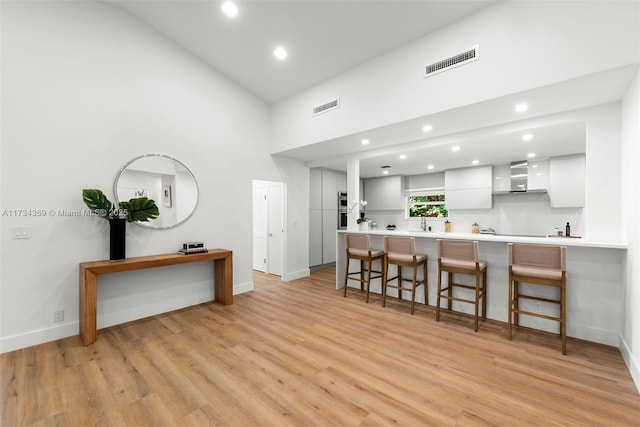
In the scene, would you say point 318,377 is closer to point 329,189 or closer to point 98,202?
point 98,202

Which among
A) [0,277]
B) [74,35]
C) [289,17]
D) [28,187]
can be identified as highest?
[289,17]

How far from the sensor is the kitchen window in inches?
270

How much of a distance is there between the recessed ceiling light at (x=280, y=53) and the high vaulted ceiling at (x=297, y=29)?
6 cm

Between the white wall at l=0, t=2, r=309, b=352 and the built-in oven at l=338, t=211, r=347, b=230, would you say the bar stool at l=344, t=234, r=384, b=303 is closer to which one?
the white wall at l=0, t=2, r=309, b=352

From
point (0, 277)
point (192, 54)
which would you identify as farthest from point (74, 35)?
point (0, 277)

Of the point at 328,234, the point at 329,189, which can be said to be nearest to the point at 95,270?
the point at 328,234

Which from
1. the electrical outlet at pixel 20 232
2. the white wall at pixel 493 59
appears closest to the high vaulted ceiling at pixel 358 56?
the white wall at pixel 493 59

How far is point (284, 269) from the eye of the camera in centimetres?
548

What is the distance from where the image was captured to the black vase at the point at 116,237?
3.15 metres

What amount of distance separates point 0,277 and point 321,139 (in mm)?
4066

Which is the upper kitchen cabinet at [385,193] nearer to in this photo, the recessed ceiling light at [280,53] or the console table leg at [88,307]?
the recessed ceiling light at [280,53]

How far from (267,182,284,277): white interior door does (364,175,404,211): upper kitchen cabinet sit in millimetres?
3309

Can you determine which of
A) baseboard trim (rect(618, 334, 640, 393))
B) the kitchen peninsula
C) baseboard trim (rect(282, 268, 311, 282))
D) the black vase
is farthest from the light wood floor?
baseboard trim (rect(282, 268, 311, 282))

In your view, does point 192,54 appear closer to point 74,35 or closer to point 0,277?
point 74,35
